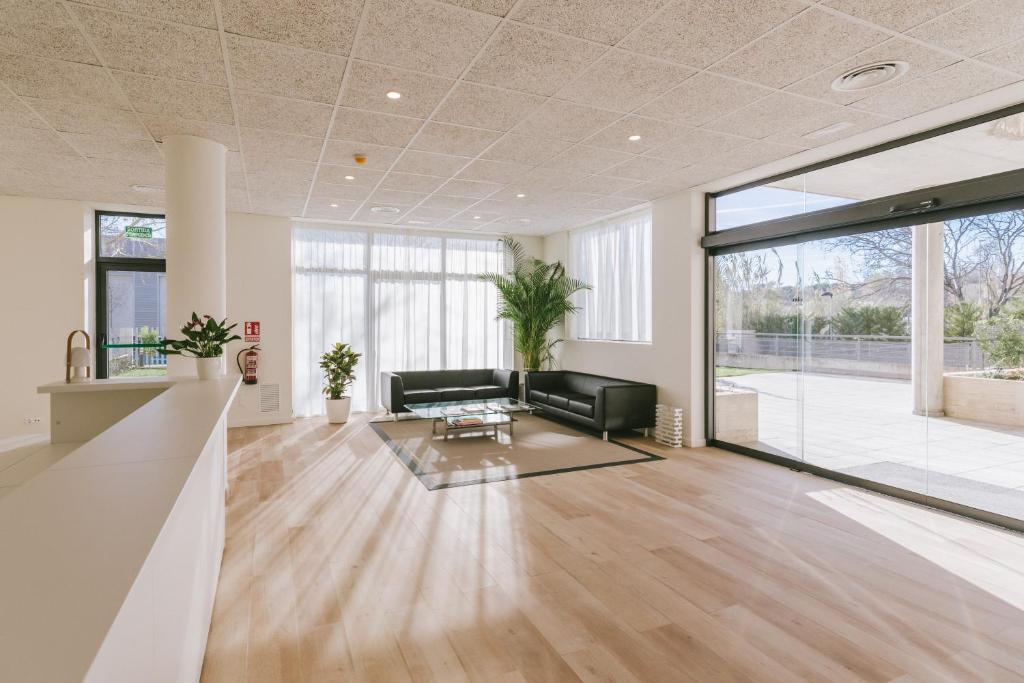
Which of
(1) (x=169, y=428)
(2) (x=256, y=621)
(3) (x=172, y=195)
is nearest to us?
(1) (x=169, y=428)

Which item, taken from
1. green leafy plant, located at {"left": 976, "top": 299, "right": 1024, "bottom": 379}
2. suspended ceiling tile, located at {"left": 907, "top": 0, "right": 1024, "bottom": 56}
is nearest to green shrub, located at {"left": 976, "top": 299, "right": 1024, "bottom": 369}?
green leafy plant, located at {"left": 976, "top": 299, "right": 1024, "bottom": 379}

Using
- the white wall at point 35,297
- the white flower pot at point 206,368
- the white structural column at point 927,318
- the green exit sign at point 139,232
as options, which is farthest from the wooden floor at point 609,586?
the green exit sign at point 139,232

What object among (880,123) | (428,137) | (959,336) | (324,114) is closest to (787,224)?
(880,123)

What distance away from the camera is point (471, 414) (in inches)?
249

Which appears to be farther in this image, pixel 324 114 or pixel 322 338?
pixel 322 338

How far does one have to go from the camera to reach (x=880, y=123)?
159 inches

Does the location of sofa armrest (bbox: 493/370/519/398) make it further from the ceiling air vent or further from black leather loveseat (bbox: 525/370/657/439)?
the ceiling air vent

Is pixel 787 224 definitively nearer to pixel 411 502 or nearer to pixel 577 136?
pixel 577 136

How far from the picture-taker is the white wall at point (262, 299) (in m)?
7.37

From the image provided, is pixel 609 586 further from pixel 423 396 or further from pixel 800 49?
pixel 423 396

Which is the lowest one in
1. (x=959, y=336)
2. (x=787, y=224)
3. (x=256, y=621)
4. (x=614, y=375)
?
(x=256, y=621)

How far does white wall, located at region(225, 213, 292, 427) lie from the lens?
737cm

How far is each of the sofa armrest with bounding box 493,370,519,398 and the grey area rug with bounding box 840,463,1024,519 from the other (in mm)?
4620

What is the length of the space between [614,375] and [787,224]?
322 cm
